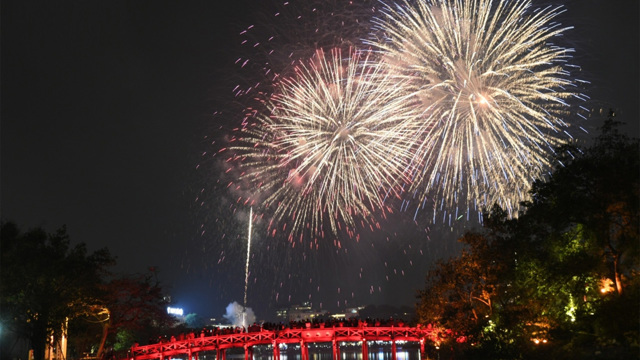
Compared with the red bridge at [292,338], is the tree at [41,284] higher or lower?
higher

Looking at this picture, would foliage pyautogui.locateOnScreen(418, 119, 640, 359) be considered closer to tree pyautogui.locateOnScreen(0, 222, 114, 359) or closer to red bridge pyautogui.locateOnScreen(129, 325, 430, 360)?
red bridge pyautogui.locateOnScreen(129, 325, 430, 360)

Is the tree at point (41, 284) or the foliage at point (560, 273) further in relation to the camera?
the tree at point (41, 284)

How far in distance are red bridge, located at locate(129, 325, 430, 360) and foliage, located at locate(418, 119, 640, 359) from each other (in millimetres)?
3839

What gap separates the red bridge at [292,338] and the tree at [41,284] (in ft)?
29.3

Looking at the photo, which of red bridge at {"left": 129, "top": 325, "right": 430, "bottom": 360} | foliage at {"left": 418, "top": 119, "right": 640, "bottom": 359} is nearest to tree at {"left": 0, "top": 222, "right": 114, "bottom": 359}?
red bridge at {"left": 129, "top": 325, "right": 430, "bottom": 360}

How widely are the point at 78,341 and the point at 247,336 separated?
52.2 feet

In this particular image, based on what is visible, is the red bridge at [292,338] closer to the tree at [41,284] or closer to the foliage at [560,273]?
the foliage at [560,273]

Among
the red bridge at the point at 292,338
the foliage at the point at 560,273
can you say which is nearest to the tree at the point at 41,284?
the red bridge at the point at 292,338

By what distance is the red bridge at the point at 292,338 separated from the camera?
48469 millimetres

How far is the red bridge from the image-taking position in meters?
48.5

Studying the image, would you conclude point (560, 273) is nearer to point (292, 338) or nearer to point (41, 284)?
point (292, 338)

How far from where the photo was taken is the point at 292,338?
163ft

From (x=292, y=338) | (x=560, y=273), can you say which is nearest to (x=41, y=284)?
(x=292, y=338)

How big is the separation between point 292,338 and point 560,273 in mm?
24745
